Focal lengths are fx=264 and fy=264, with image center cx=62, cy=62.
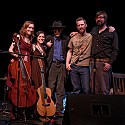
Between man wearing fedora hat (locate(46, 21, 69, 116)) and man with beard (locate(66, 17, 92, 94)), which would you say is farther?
man wearing fedora hat (locate(46, 21, 69, 116))

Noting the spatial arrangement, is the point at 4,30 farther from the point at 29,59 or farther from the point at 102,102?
the point at 102,102

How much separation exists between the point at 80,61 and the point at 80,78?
0.31 meters

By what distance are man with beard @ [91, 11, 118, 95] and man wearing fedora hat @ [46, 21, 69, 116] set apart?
0.68 meters

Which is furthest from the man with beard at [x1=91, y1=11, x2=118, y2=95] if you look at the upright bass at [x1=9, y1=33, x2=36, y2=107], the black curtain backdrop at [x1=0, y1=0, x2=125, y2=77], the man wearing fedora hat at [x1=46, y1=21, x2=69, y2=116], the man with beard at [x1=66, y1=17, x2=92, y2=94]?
the black curtain backdrop at [x1=0, y1=0, x2=125, y2=77]

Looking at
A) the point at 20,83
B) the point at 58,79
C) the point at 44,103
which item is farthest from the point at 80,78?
the point at 20,83

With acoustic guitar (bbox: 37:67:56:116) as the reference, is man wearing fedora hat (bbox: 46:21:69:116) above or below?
above

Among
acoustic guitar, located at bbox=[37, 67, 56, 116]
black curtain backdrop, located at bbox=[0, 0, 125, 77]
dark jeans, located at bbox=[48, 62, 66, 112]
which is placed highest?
black curtain backdrop, located at bbox=[0, 0, 125, 77]

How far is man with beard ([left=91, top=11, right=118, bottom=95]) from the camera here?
430 cm

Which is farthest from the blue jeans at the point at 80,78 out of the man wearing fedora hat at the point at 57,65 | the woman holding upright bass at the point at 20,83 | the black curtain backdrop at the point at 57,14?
the black curtain backdrop at the point at 57,14

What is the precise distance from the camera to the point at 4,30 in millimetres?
7211

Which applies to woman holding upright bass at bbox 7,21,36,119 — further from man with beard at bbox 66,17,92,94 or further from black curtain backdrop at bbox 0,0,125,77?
black curtain backdrop at bbox 0,0,125,77

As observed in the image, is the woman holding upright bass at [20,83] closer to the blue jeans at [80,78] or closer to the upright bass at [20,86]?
the upright bass at [20,86]

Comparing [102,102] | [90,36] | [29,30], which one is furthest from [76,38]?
[102,102]

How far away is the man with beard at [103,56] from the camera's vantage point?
4.30 m
